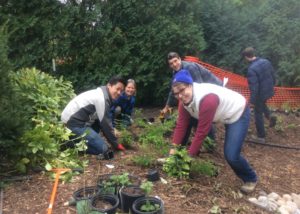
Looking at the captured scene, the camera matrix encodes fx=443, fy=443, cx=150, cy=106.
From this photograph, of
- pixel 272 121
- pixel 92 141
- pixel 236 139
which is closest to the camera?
pixel 236 139

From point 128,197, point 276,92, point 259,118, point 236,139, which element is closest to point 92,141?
point 128,197

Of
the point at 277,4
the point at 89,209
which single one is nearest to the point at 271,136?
the point at 277,4

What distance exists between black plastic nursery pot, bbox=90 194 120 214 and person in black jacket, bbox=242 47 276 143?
4483mm

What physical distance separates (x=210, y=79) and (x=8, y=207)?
382cm

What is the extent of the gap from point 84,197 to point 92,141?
1858mm

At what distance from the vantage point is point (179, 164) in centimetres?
555

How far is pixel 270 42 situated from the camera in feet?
A: 36.6

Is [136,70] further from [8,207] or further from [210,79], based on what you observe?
[8,207]

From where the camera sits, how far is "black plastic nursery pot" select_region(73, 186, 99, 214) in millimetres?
4371

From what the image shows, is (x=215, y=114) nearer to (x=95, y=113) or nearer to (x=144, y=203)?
(x=144, y=203)

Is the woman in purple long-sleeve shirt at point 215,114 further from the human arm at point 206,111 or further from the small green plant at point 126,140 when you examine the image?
the small green plant at point 126,140

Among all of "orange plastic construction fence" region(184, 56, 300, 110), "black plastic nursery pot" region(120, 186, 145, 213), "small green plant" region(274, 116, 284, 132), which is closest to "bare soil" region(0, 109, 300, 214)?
"black plastic nursery pot" region(120, 186, 145, 213)

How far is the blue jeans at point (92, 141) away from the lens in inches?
257

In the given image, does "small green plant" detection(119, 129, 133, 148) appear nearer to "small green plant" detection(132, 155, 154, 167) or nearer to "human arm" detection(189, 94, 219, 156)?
"small green plant" detection(132, 155, 154, 167)
